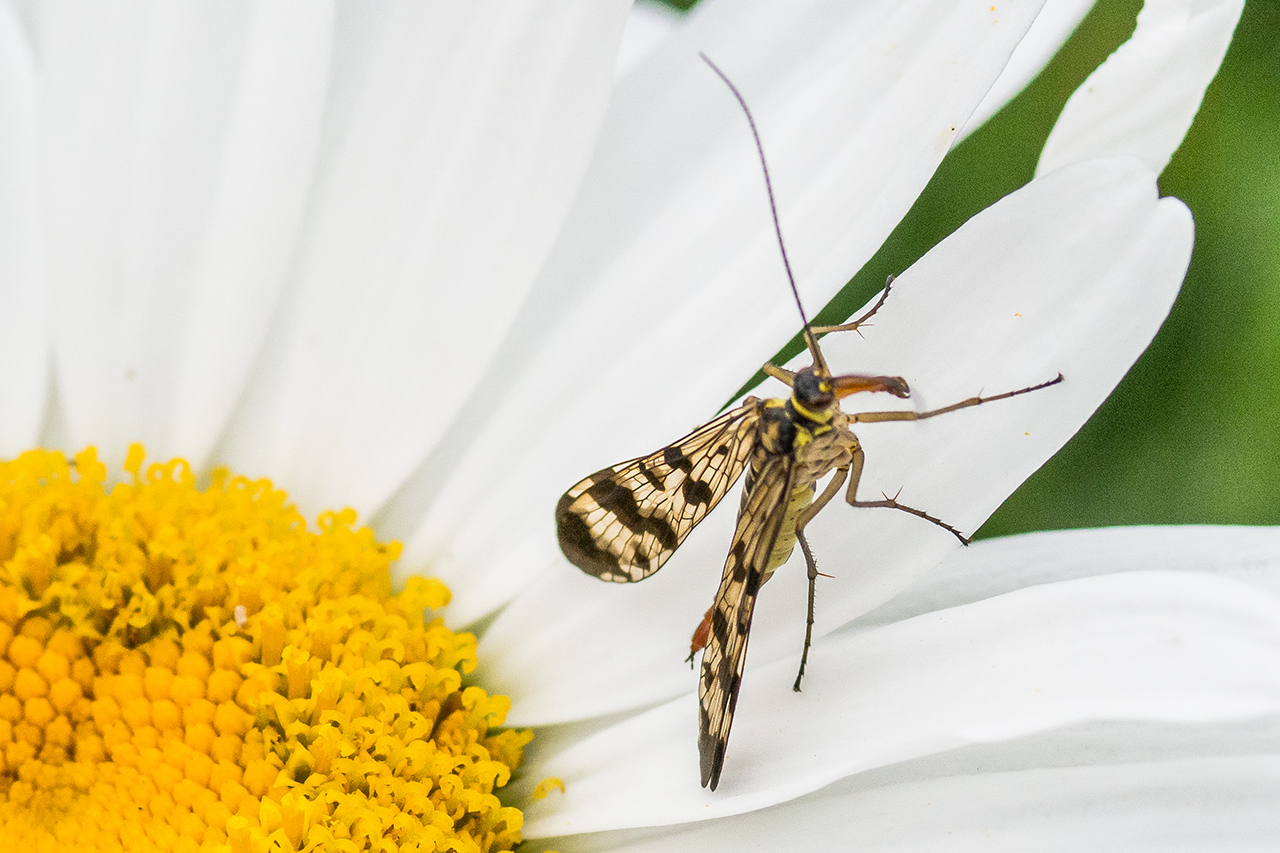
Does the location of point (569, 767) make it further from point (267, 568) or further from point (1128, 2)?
point (1128, 2)

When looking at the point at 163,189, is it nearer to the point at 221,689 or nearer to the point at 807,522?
the point at 221,689

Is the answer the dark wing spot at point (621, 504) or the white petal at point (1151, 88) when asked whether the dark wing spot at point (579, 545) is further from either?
the white petal at point (1151, 88)

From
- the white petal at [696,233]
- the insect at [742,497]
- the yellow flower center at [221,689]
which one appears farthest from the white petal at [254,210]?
the insect at [742,497]

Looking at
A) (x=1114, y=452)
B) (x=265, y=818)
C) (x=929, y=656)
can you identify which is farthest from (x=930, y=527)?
(x=265, y=818)

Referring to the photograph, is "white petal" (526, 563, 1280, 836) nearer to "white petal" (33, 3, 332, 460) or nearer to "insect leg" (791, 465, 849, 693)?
"insect leg" (791, 465, 849, 693)

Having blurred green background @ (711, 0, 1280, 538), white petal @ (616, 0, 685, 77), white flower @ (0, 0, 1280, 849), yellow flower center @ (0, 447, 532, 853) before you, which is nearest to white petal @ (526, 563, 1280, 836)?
white flower @ (0, 0, 1280, 849)

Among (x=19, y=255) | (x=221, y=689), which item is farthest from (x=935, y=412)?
(x=19, y=255)
